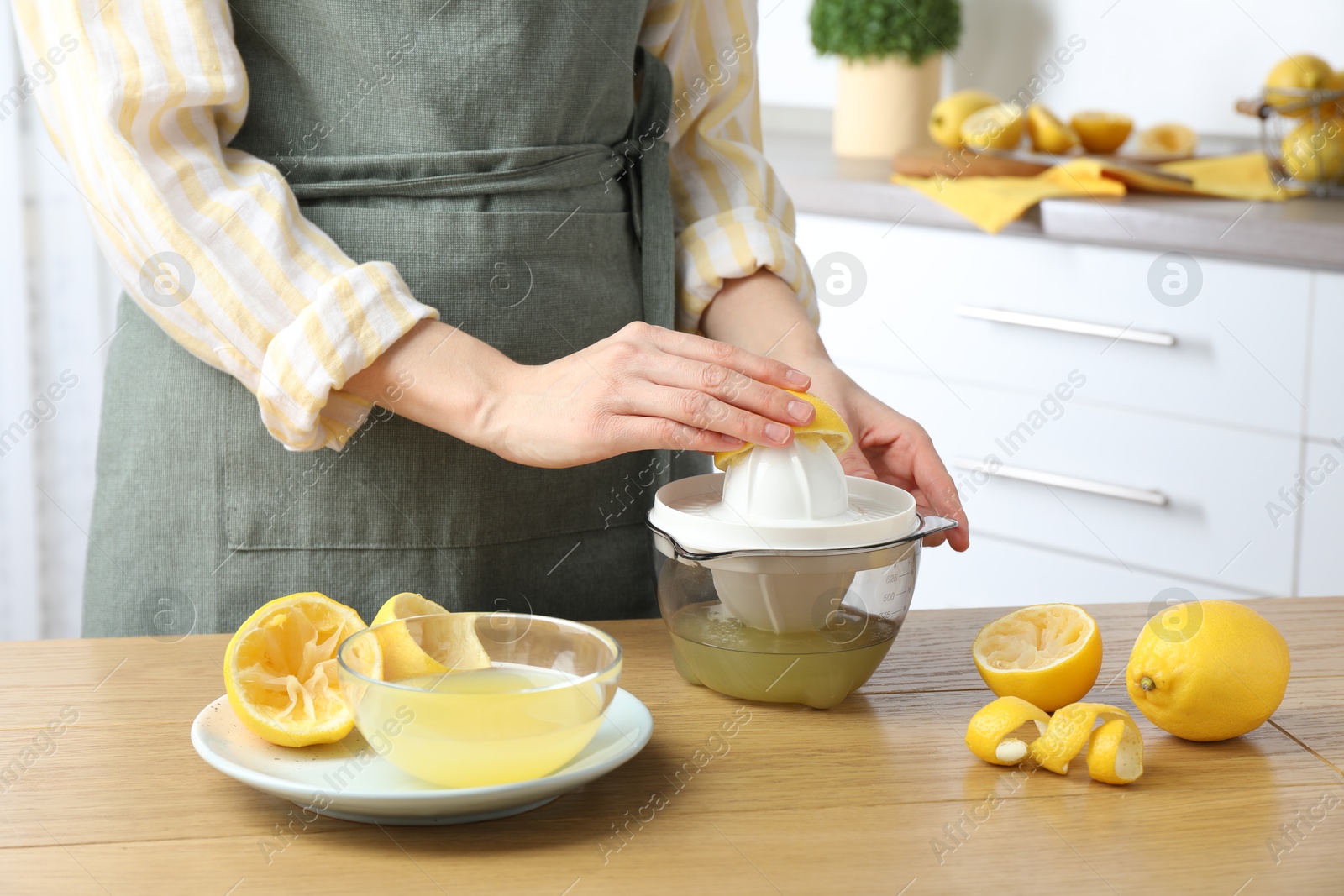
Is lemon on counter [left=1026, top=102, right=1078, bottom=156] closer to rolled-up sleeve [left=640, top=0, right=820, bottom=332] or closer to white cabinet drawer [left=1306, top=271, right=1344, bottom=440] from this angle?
white cabinet drawer [left=1306, top=271, right=1344, bottom=440]

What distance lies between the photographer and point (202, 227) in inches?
30.0

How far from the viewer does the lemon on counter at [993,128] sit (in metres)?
2.13

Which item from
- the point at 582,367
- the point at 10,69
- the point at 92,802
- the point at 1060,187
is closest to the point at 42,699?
the point at 92,802

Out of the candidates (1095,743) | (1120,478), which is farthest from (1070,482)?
(1095,743)

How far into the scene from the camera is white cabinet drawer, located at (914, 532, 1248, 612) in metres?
1.80

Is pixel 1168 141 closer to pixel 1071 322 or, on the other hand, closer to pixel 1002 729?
pixel 1071 322

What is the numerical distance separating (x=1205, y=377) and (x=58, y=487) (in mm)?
1632

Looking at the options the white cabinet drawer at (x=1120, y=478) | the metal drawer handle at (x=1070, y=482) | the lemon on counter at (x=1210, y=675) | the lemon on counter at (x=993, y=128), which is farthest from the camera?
the lemon on counter at (x=993, y=128)

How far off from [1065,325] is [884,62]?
832mm

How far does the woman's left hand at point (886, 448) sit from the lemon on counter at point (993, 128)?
→ 1356 millimetres

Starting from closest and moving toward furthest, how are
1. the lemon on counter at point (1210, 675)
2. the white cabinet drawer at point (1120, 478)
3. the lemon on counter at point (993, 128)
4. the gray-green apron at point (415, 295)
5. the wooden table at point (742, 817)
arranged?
1. the wooden table at point (742, 817)
2. the lemon on counter at point (1210, 675)
3. the gray-green apron at point (415, 295)
4. the white cabinet drawer at point (1120, 478)
5. the lemon on counter at point (993, 128)

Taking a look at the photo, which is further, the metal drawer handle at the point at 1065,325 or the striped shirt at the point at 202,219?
the metal drawer handle at the point at 1065,325

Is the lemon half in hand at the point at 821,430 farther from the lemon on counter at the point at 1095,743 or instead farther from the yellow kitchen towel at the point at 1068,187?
the yellow kitchen towel at the point at 1068,187

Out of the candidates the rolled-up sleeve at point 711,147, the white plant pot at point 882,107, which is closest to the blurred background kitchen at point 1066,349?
the white plant pot at point 882,107
